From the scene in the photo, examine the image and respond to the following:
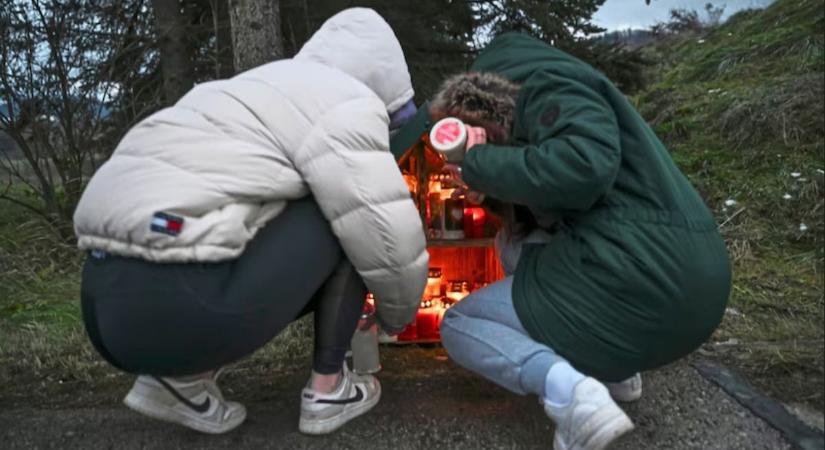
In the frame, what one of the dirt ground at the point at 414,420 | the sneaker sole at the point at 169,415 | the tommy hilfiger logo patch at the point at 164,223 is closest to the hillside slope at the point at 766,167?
the dirt ground at the point at 414,420

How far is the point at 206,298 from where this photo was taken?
1.59 meters

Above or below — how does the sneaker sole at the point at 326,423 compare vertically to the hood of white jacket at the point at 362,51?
below

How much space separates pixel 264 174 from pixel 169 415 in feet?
2.46

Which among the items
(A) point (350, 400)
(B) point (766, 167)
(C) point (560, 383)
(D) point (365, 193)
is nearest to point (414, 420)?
(A) point (350, 400)

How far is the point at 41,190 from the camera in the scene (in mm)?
5039

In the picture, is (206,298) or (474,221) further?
(474,221)

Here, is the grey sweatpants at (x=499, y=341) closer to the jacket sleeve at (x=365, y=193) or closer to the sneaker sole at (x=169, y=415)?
the jacket sleeve at (x=365, y=193)

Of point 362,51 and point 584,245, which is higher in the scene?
point 362,51

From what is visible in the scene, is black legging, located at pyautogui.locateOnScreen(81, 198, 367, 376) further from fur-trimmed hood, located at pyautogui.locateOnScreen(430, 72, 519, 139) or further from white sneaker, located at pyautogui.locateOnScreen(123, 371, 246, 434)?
fur-trimmed hood, located at pyautogui.locateOnScreen(430, 72, 519, 139)

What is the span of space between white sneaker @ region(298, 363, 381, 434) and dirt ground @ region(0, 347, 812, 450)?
3 cm

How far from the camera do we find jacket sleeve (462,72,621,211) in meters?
1.60

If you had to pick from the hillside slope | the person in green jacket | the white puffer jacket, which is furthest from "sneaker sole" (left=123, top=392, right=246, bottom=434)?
the hillside slope

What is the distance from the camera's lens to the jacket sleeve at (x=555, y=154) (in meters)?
1.60

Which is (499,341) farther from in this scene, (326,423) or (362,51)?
(362,51)
